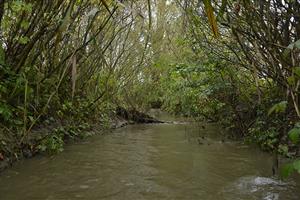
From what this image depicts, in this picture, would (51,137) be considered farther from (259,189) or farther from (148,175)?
(259,189)

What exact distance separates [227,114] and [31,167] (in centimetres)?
602

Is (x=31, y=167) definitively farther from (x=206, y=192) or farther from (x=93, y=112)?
(x=93, y=112)

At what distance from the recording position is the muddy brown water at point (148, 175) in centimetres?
455

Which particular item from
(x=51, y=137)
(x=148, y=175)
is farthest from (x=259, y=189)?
(x=51, y=137)

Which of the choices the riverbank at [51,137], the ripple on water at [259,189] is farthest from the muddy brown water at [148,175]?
the riverbank at [51,137]

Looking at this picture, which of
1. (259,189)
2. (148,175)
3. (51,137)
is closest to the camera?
(259,189)

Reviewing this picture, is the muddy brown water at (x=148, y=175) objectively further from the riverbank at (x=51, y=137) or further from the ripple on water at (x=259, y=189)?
the riverbank at (x=51, y=137)

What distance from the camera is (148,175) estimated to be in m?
5.56

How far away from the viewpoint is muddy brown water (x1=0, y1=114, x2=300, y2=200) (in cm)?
455

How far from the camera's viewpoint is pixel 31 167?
5.85 m

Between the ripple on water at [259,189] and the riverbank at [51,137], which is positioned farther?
the riverbank at [51,137]

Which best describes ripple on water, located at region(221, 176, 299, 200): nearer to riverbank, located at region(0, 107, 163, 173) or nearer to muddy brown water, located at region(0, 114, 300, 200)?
muddy brown water, located at region(0, 114, 300, 200)

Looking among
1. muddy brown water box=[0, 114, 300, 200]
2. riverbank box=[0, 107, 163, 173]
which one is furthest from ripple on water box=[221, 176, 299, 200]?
riverbank box=[0, 107, 163, 173]

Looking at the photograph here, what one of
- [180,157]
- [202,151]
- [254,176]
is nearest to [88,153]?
[180,157]
